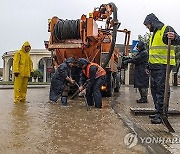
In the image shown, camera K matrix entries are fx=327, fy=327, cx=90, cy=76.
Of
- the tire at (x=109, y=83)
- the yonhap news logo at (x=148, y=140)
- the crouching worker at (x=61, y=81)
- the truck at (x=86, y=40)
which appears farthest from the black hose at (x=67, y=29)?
the yonhap news logo at (x=148, y=140)

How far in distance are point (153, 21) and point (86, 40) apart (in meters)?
4.04

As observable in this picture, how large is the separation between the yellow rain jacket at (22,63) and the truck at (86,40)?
100 cm

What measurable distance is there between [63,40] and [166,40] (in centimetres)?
481

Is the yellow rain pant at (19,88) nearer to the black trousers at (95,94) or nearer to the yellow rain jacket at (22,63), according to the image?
the yellow rain jacket at (22,63)

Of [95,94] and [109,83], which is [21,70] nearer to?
[95,94]

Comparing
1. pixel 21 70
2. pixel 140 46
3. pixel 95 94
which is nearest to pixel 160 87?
pixel 95 94

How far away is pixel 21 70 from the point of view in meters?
→ 8.70

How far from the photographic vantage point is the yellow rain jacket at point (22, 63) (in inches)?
340

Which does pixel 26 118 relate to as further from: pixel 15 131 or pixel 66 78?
pixel 66 78

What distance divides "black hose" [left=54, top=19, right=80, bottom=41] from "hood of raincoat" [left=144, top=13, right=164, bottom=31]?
12.9 ft

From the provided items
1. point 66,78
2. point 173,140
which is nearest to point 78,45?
point 66,78

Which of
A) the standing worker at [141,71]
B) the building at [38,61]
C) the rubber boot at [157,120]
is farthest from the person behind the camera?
the building at [38,61]

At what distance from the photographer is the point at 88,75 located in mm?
7742

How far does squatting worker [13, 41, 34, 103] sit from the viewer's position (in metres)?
8.66
